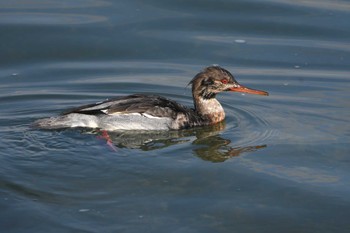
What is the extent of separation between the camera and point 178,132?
425 inches

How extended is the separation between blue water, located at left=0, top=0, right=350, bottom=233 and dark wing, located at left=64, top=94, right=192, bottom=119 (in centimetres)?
31

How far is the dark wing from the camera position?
10547 millimetres

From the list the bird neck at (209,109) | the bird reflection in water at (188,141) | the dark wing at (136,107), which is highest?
the dark wing at (136,107)

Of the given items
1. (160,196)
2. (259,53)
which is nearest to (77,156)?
(160,196)

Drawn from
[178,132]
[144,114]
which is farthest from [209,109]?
[144,114]

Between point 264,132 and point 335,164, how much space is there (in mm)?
1339

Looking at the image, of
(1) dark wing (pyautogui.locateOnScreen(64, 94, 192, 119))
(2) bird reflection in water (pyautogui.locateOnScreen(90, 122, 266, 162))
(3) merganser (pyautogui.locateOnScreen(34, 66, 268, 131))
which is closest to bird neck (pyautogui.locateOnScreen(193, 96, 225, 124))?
(3) merganser (pyautogui.locateOnScreen(34, 66, 268, 131))

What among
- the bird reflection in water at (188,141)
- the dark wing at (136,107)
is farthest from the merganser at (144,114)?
the bird reflection in water at (188,141)

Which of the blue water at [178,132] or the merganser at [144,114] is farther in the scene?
the merganser at [144,114]

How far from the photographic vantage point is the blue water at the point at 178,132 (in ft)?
26.5

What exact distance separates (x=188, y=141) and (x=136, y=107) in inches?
33.3

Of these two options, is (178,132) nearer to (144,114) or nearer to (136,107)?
(144,114)

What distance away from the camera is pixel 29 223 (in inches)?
302

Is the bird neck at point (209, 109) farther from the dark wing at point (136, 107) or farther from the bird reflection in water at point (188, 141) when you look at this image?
the dark wing at point (136, 107)
